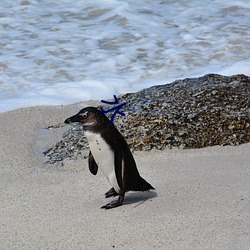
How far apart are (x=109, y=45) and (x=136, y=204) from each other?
542 centimetres

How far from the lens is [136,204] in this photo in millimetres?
3812

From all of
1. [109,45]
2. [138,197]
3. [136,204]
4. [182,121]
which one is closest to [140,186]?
[136,204]

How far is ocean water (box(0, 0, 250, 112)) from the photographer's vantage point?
733cm

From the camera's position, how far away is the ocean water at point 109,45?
7332 mm

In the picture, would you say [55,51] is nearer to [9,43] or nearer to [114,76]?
[9,43]

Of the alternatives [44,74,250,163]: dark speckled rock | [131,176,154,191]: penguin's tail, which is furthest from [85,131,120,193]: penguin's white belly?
[44,74,250,163]: dark speckled rock

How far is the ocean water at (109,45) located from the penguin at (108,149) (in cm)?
291

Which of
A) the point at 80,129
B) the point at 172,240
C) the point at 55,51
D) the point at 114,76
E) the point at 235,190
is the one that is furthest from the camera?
the point at 55,51

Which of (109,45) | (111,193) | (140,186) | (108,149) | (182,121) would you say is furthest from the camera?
(109,45)

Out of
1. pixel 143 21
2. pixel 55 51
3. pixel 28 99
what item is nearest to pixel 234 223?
pixel 28 99

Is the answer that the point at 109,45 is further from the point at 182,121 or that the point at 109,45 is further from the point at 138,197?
the point at 138,197

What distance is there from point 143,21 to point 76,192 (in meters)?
6.35

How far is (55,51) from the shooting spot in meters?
8.74

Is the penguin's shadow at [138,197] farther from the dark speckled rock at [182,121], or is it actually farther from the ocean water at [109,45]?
the ocean water at [109,45]
